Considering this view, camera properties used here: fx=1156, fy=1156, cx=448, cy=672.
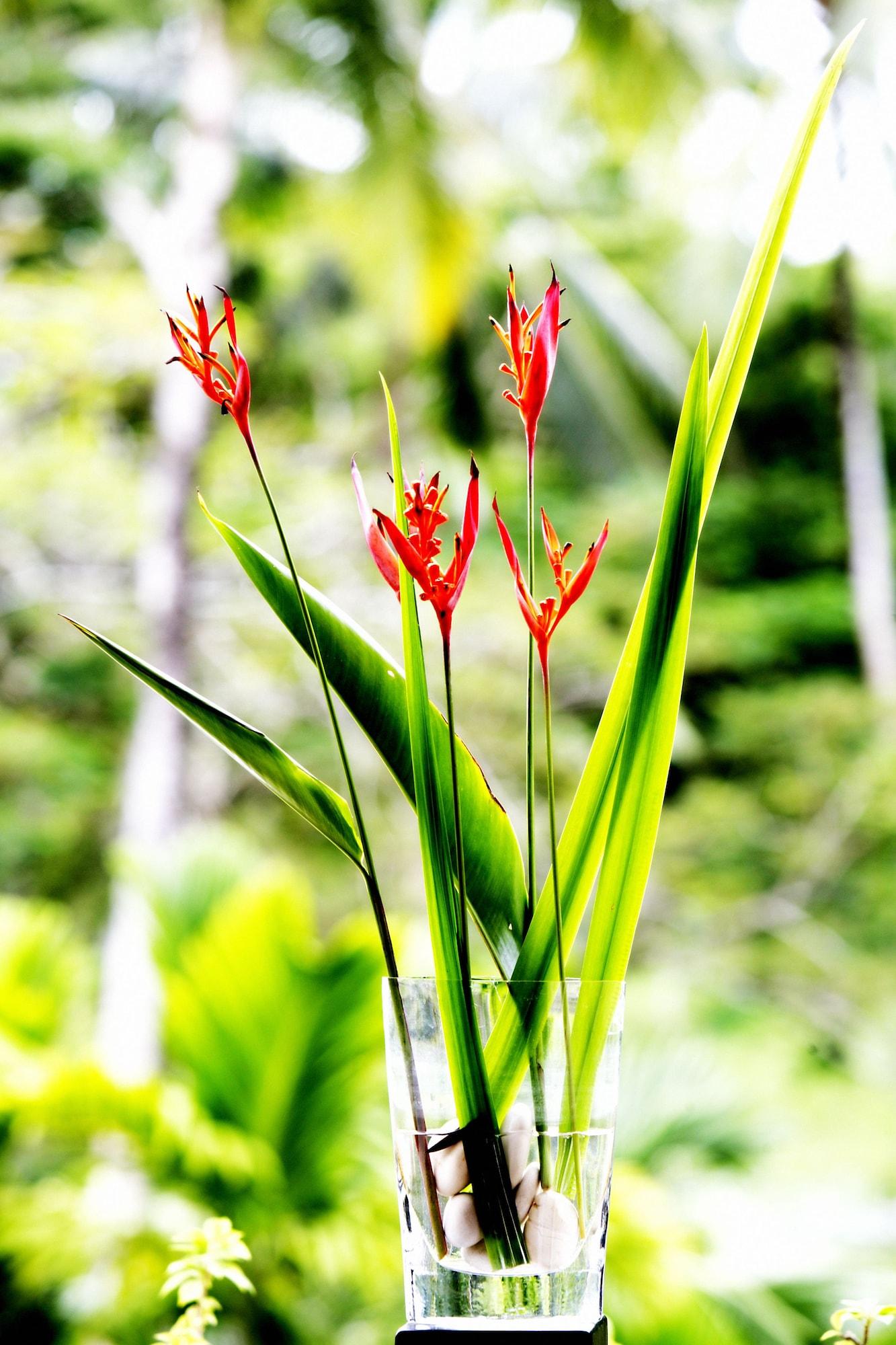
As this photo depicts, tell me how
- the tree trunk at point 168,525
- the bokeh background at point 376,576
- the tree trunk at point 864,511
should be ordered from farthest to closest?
1. the tree trunk at point 864,511
2. the tree trunk at point 168,525
3. the bokeh background at point 376,576

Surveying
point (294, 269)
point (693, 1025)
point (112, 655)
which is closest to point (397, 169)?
point (294, 269)

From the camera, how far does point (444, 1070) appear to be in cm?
45

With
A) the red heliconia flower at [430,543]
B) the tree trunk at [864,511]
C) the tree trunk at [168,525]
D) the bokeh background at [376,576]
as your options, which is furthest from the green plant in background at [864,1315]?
the tree trunk at [864,511]

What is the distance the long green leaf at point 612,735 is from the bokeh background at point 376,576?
106cm

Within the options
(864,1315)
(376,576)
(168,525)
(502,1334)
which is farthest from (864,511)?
(502,1334)

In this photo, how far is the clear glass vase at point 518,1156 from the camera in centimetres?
43

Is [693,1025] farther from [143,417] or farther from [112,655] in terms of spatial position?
[112,655]

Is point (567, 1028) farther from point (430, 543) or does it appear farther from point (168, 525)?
point (168, 525)

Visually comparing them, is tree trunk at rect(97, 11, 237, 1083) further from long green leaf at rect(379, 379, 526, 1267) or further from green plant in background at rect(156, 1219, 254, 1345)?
long green leaf at rect(379, 379, 526, 1267)

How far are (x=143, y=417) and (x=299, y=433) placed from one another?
1.97 feet

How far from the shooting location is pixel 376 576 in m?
3.95

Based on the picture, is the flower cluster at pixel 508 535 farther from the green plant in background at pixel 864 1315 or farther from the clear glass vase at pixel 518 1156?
the green plant in background at pixel 864 1315

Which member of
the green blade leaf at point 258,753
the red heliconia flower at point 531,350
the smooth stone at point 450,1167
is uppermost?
the red heliconia flower at point 531,350

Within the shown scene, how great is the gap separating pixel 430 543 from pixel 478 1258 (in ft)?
0.87
